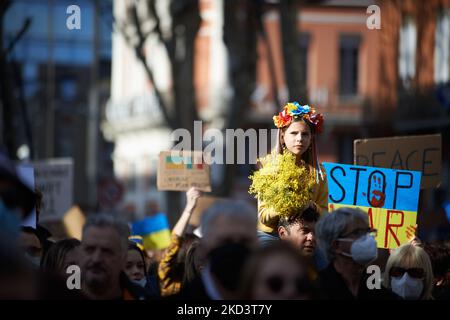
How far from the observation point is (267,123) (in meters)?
50.1

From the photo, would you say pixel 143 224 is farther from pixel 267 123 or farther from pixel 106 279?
pixel 267 123

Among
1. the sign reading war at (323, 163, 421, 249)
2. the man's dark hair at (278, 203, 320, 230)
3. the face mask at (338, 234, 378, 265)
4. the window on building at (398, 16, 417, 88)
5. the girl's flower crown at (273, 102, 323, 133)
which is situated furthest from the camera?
the window on building at (398, 16, 417, 88)

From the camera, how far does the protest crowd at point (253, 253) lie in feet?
15.9

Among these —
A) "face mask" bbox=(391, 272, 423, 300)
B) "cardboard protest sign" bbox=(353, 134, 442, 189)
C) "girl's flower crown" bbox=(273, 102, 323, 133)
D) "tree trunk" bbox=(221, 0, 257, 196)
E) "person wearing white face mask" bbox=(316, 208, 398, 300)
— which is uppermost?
"tree trunk" bbox=(221, 0, 257, 196)

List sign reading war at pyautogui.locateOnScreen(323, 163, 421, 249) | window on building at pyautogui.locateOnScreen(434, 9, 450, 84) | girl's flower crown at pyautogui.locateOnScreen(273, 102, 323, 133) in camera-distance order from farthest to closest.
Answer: window on building at pyautogui.locateOnScreen(434, 9, 450, 84)
sign reading war at pyautogui.locateOnScreen(323, 163, 421, 249)
girl's flower crown at pyautogui.locateOnScreen(273, 102, 323, 133)

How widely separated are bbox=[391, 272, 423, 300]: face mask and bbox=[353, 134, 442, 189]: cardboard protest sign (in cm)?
254

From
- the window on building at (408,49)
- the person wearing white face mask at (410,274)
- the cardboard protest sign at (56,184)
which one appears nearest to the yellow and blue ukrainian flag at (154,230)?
the cardboard protest sign at (56,184)

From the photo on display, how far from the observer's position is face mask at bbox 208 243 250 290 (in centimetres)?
520

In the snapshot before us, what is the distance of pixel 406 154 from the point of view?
398 inches

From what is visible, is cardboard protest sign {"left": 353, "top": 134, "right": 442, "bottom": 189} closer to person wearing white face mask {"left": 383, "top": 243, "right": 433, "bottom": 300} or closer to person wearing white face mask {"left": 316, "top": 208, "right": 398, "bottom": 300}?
person wearing white face mask {"left": 383, "top": 243, "right": 433, "bottom": 300}

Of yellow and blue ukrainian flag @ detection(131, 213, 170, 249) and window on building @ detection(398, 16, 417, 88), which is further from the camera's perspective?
window on building @ detection(398, 16, 417, 88)


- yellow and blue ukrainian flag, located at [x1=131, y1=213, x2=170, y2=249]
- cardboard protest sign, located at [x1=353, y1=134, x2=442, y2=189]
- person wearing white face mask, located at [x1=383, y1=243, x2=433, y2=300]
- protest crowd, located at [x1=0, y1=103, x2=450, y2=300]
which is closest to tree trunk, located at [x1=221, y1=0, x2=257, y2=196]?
yellow and blue ukrainian flag, located at [x1=131, y1=213, x2=170, y2=249]

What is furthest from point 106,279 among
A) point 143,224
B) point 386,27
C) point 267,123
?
point 267,123
